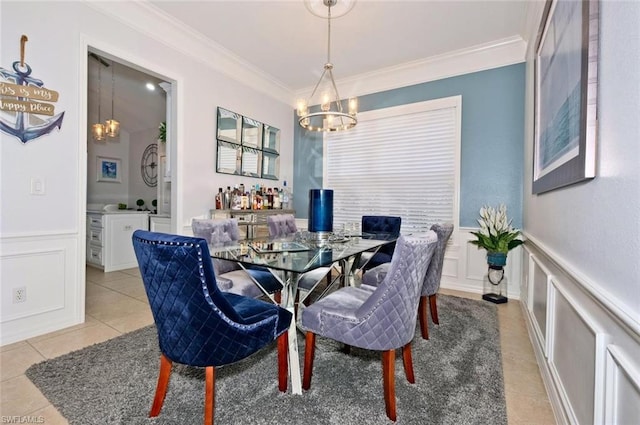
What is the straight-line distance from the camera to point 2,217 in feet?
6.75

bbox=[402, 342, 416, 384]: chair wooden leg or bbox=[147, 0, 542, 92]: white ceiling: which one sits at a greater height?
bbox=[147, 0, 542, 92]: white ceiling

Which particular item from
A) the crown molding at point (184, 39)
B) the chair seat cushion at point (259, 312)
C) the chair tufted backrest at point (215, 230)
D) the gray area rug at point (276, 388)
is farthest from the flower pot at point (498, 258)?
the crown molding at point (184, 39)

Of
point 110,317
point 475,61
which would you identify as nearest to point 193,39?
point 110,317

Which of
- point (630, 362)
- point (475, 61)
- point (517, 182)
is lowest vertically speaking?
point (630, 362)

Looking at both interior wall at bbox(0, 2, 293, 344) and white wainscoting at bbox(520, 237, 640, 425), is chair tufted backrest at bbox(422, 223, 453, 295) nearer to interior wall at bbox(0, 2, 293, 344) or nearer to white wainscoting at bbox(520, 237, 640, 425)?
white wainscoting at bbox(520, 237, 640, 425)

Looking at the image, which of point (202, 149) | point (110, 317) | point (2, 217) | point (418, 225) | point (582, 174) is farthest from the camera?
point (418, 225)

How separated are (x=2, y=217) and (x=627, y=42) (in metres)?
3.39

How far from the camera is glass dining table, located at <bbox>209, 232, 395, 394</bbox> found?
1.55 meters

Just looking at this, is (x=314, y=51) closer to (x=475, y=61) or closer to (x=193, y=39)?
(x=193, y=39)

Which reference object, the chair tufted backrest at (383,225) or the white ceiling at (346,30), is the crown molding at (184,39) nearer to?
the white ceiling at (346,30)

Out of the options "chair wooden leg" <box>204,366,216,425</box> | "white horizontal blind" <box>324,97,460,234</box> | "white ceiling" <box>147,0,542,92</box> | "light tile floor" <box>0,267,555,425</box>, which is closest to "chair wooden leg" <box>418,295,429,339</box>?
"light tile floor" <box>0,267,555,425</box>

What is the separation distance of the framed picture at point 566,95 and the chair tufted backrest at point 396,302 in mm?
696

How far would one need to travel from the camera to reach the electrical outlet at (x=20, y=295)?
84.3 inches

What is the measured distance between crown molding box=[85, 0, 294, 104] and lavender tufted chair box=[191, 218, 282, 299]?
6.76 feet
